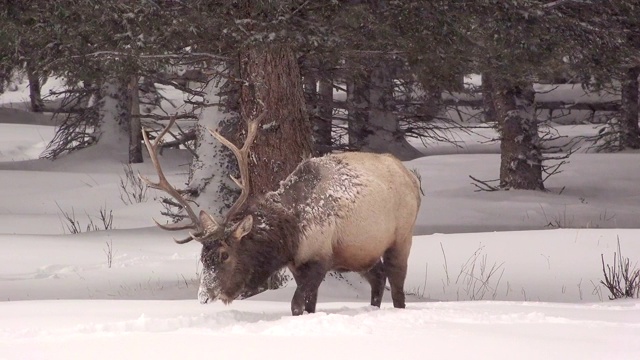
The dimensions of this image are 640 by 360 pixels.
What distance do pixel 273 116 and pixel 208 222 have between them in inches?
102

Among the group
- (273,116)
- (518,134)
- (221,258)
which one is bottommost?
(221,258)

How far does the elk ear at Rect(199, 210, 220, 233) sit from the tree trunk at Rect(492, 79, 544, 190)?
29.0 feet

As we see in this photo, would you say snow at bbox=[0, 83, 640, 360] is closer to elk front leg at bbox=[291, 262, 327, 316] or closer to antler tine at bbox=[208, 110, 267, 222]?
elk front leg at bbox=[291, 262, 327, 316]

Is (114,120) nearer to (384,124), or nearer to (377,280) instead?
(384,124)

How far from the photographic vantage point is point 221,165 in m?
11.9

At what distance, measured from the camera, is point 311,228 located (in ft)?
21.1

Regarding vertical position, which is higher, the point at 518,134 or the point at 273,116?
the point at 273,116

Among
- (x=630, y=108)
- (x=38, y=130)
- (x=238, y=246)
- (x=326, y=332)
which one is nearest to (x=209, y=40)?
(x=238, y=246)

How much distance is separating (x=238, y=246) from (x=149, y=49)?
3.25 metres

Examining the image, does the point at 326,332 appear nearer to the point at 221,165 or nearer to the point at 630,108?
the point at 221,165

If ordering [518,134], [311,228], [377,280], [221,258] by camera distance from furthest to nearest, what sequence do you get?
[518,134]
[377,280]
[311,228]
[221,258]

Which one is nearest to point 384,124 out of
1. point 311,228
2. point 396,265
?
point 396,265

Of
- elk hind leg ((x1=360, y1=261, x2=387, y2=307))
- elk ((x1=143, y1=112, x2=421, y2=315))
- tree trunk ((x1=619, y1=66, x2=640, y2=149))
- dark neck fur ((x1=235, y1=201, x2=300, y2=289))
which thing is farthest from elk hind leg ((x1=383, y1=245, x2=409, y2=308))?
tree trunk ((x1=619, y1=66, x2=640, y2=149))

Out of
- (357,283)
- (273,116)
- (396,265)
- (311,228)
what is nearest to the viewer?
(311,228)
